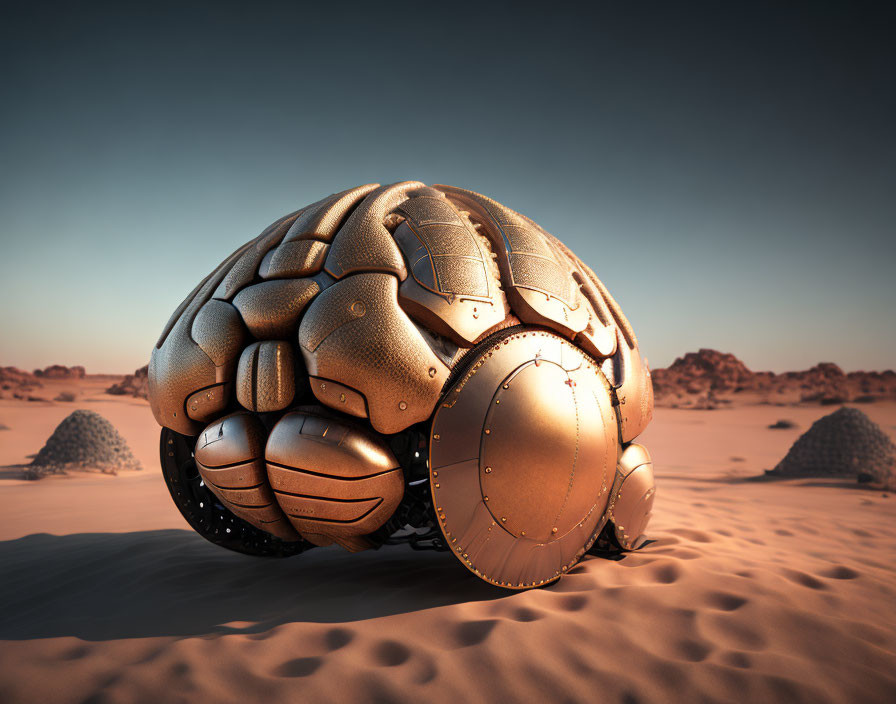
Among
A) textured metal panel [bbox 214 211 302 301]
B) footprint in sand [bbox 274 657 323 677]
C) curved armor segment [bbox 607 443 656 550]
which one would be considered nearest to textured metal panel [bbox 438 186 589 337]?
curved armor segment [bbox 607 443 656 550]

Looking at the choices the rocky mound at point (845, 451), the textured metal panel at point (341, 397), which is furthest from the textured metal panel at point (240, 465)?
the rocky mound at point (845, 451)

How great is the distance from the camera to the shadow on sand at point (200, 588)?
285cm

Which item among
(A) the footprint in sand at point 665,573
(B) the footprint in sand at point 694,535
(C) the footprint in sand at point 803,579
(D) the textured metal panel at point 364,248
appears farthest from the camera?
(B) the footprint in sand at point 694,535

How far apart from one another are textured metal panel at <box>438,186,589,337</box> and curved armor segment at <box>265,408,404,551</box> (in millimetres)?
1104

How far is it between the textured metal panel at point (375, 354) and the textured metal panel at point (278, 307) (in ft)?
0.31

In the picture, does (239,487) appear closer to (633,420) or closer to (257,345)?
(257,345)

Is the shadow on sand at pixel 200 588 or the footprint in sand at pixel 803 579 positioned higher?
the footprint in sand at pixel 803 579

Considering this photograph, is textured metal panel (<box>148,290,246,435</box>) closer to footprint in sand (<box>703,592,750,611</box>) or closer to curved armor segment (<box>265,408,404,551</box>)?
curved armor segment (<box>265,408,404,551</box>)

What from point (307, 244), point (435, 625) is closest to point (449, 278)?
point (307, 244)

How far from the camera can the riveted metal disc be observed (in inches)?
109

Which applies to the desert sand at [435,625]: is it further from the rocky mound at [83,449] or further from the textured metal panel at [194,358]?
the rocky mound at [83,449]

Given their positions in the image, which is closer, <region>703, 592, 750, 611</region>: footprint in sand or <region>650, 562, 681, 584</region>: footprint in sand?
<region>703, 592, 750, 611</region>: footprint in sand

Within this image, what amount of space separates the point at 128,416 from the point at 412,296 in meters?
28.1

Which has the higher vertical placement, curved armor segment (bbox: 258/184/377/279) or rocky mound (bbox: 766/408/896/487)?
curved armor segment (bbox: 258/184/377/279)
